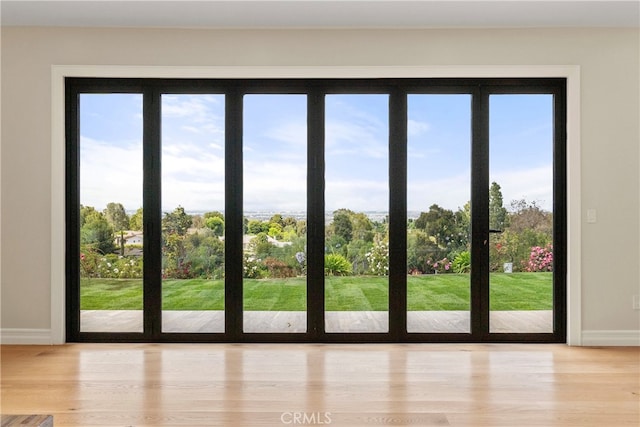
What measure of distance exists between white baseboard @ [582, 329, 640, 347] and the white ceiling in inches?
104

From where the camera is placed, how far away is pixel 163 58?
4012 mm

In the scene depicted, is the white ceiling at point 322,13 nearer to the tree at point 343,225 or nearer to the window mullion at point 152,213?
the window mullion at point 152,213

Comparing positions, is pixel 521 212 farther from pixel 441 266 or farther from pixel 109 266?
pixel 109 266

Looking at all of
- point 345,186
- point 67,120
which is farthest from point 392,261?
point 67,120

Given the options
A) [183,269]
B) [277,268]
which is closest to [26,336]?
[183,269]

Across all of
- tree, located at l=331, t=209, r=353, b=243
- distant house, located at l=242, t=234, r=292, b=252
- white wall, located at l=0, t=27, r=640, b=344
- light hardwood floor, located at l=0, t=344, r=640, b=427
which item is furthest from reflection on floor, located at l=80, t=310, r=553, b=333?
→ tree, located at l=331, t=209, r=353, b=243

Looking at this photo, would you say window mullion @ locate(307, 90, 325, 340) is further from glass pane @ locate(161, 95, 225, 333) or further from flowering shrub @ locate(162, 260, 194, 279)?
flowering shrub @ locate(162, 260, 194, 279)

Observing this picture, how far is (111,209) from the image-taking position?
4.12 meters

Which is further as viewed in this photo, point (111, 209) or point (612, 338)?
point (111, 209)

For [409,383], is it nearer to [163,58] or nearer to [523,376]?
[523,376]

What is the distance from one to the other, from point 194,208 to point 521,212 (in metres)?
2.94

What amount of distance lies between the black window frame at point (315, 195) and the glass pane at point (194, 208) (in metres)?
0.07

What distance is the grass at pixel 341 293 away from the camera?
4105mm

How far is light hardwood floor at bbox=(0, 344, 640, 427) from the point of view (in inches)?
102
